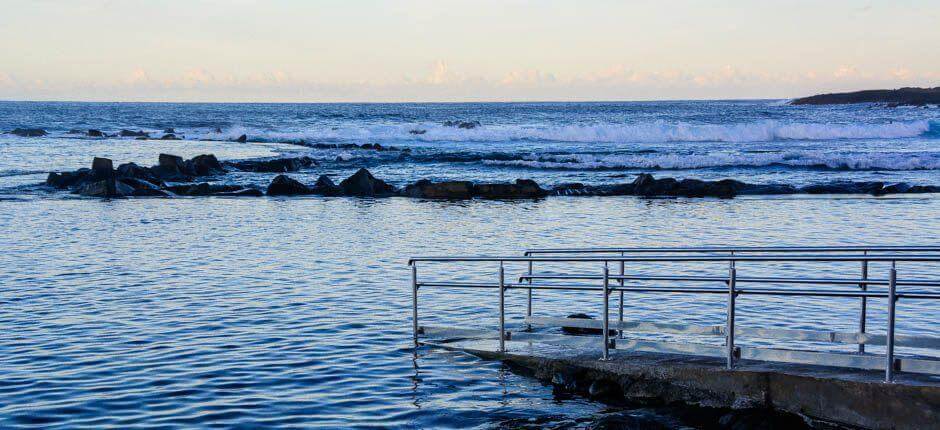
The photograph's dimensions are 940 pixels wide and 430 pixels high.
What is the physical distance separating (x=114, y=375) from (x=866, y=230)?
53.9ft

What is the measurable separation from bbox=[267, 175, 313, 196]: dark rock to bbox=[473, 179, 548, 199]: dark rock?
5624mm

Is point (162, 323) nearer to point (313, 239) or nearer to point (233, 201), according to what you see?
point (313, 239)

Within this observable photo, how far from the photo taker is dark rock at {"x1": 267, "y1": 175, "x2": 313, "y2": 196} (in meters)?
31.0

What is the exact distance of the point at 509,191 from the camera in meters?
30.4

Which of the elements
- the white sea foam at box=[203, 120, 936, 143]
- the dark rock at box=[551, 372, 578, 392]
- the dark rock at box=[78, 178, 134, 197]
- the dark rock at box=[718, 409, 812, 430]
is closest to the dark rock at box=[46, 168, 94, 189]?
the dark rock at box=[78, 178, 134, 197]

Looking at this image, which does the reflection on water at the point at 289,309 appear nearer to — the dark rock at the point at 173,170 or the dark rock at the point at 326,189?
the dark rock at the point at 326,189

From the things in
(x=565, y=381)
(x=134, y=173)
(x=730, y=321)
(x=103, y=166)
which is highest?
(x=730, y=321)

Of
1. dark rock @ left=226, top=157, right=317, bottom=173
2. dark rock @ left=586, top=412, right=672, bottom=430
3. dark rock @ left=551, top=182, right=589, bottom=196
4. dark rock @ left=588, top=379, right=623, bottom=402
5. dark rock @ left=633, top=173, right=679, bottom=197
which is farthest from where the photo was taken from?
dark rock @ left=226, top=157, right=317, bottom=173

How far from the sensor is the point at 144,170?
115ft

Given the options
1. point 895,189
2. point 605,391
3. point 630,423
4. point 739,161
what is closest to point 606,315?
point 605,391

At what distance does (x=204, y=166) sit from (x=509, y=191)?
1496 cm

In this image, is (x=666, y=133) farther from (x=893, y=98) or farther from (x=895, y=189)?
(x=893, y=98)

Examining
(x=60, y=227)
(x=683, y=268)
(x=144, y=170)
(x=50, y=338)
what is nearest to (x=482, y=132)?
(x=144, y=170)

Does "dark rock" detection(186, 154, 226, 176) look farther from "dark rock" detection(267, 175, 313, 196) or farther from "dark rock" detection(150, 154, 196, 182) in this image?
"dark rock" detection(267, 175, 313, 196)
